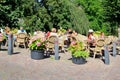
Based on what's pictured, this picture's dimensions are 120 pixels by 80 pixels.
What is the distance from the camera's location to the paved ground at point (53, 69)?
10248mm

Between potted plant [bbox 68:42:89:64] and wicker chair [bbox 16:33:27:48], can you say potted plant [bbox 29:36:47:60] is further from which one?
wicker chair [bbox 16:33:27:48]

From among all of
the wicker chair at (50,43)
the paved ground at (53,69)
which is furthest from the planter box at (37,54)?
the wicker chair at (50,43)

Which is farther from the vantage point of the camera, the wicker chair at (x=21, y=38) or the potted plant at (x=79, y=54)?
the wicker chair at (x=21, y=38)

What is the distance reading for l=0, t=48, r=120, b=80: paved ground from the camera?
10248 millimetres

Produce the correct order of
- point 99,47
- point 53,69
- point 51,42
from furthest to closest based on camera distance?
point 51,42, point 99,47, point 53,69

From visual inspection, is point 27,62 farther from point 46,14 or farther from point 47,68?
point 46,14

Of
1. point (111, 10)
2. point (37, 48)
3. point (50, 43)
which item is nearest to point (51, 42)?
point (50, 43)

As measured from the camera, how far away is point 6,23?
23.8 m

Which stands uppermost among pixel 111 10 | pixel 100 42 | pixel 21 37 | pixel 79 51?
pixel 111 10

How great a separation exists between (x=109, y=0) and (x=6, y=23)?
11328mm

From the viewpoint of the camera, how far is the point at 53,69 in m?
11.5

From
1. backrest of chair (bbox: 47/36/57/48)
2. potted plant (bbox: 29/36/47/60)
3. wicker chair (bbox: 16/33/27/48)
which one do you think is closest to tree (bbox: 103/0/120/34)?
wicker chair (bbox: 16/33/27/48)

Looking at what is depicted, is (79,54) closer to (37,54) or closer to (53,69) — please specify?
(53,69)

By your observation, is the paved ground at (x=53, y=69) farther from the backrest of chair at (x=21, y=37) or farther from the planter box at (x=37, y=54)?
the backrest of chair at (x=21, y=37)
